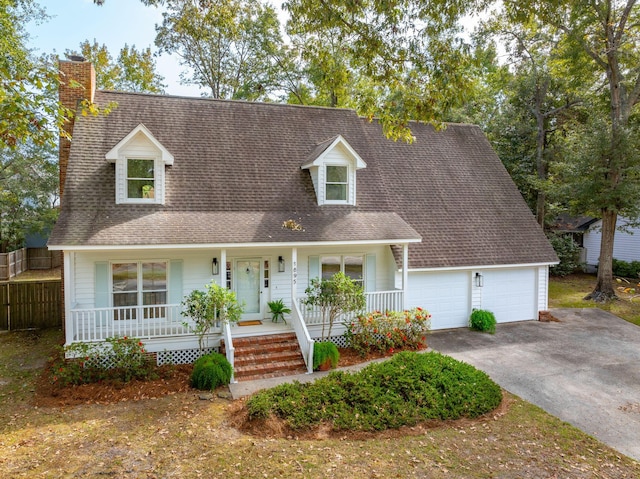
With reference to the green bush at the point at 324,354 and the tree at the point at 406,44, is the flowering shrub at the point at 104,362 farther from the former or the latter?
the tree at the point at 406,44

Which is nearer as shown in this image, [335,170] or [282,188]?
[282,188]

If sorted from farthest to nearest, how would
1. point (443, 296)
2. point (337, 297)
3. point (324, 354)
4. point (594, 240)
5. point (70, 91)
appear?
point (594, 240), point (443, 296), point (70, 91), point (337, 297), point (324, 354)

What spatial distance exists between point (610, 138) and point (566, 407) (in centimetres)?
1502

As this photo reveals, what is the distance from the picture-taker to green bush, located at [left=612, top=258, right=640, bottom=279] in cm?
2601

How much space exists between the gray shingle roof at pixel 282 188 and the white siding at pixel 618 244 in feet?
49.0

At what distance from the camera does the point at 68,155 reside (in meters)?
13.9

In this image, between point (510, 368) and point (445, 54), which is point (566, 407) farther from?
point (445, 54)

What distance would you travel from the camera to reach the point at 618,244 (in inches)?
1121

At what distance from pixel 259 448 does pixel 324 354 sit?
414cm

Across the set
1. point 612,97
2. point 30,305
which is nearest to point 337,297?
point 30,305

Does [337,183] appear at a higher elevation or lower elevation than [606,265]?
higher

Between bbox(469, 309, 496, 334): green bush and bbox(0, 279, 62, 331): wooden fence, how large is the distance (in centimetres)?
1526

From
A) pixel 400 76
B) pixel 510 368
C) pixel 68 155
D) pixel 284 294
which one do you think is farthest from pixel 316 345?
pixel 68 155

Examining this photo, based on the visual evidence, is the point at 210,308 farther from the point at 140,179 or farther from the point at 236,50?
the point at 236,50
